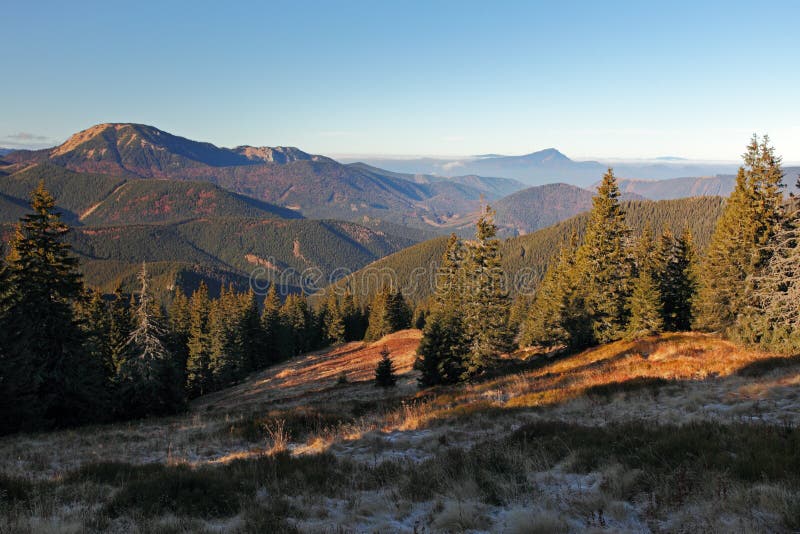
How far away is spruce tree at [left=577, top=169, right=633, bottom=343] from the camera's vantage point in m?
33.1

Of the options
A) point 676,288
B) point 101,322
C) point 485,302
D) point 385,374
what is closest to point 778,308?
point 485,302

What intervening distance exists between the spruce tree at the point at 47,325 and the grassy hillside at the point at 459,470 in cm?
834

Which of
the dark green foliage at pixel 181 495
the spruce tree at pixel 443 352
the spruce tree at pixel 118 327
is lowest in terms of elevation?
the spruce tree at pixel 118 327

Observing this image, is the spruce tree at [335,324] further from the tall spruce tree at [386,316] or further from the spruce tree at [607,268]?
the spruce tree at [607,268]

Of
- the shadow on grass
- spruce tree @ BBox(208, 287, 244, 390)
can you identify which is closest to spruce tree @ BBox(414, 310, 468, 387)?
the shadow on grass

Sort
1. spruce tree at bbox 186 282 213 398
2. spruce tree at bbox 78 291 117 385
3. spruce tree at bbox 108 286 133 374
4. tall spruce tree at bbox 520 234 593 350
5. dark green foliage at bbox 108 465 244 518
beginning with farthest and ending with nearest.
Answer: spruce tree at bbox 186 282 213 398 < spruce tree at bbox 108 286 133 374 < spruce tree at bbox 78 291 117 385 < tall spruce tree at bbox 520 234 593 350 < dark green foliage at bbox 108 465 244 518

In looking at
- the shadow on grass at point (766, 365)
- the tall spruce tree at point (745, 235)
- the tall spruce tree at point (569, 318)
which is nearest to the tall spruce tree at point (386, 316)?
the tall spruce tree at point (569, 318)

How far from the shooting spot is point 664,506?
546cm

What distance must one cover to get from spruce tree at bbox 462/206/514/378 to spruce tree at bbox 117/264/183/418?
19102 millimetres

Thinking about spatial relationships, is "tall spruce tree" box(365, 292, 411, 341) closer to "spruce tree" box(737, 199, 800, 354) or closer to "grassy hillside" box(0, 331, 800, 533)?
"spruce tree" box(737, 199, 800, 354)

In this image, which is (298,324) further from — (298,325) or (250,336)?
(250,336)

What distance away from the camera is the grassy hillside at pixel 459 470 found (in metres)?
5.43

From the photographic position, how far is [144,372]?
26.6m

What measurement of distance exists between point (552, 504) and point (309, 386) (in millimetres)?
42069
